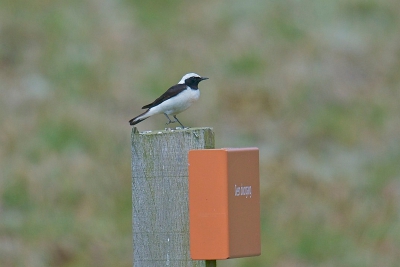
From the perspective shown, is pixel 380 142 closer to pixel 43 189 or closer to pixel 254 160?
pixel 43 189

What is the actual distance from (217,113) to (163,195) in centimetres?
753

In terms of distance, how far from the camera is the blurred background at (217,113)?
8.23m

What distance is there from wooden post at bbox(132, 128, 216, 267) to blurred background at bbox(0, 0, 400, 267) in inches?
188

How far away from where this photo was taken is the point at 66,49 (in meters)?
→ 11.0

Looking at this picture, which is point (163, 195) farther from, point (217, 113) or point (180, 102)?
point (217, 113)

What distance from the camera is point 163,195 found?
2963mm

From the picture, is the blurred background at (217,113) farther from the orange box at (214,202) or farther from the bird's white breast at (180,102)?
the orange box at (214,202)

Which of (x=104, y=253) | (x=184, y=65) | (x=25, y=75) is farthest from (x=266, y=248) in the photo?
(x=25, y=75)

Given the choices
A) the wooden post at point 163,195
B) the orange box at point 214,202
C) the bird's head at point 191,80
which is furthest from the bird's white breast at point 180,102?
the orange box at point 214,202

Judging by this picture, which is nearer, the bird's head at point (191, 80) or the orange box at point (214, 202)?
the orange box at point (214, 202)

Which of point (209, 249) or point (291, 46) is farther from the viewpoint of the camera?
point (291, 46)

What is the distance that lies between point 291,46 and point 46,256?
565 centimetres

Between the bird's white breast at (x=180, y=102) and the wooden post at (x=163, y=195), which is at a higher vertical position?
the bird's white breast at (x=180, y=102)

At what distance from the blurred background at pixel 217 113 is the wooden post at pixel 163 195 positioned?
4766 mm
